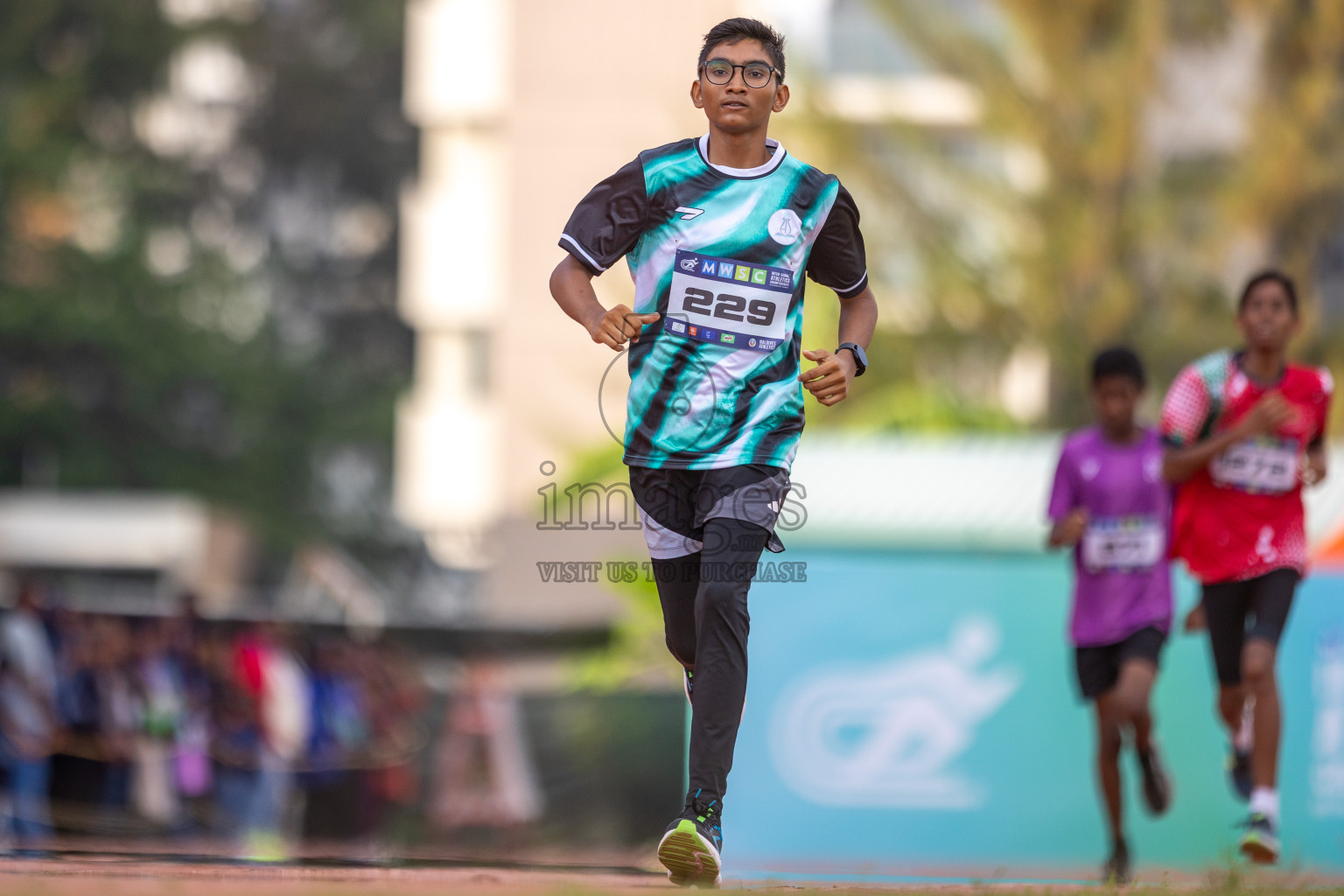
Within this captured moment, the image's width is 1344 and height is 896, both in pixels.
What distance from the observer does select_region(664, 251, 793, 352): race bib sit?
4727 mm

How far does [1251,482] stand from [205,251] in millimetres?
26515

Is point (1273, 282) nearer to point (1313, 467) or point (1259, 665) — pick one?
point (1313, 467)

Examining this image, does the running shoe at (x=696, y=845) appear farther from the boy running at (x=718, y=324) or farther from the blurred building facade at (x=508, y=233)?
the blurred building facade at (x=508, y=233)

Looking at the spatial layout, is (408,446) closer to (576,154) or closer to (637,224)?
(576,154)

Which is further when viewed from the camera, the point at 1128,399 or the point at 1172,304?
the point at 1172,304

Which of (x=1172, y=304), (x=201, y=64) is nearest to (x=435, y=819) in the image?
(x=1172, y=304)

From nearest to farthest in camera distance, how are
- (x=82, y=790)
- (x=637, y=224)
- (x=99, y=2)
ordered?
(x=637, y=224) < (x=82, y=790) < (x=99, y=2)

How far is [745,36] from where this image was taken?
4766mm

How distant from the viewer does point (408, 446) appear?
33750mm

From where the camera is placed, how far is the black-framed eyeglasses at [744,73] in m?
4.73

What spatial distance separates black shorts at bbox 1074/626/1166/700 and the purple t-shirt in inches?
1.7

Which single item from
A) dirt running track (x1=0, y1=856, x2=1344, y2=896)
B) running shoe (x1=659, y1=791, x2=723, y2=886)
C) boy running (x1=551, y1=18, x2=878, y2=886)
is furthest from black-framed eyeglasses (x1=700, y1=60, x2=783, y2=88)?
dirt running track (x1=0, y1=856, x2=1344, y2=896)

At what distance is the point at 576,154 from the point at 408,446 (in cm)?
812

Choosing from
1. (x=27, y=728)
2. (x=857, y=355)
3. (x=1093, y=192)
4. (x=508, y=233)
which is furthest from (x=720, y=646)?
(x=508, y=233)
